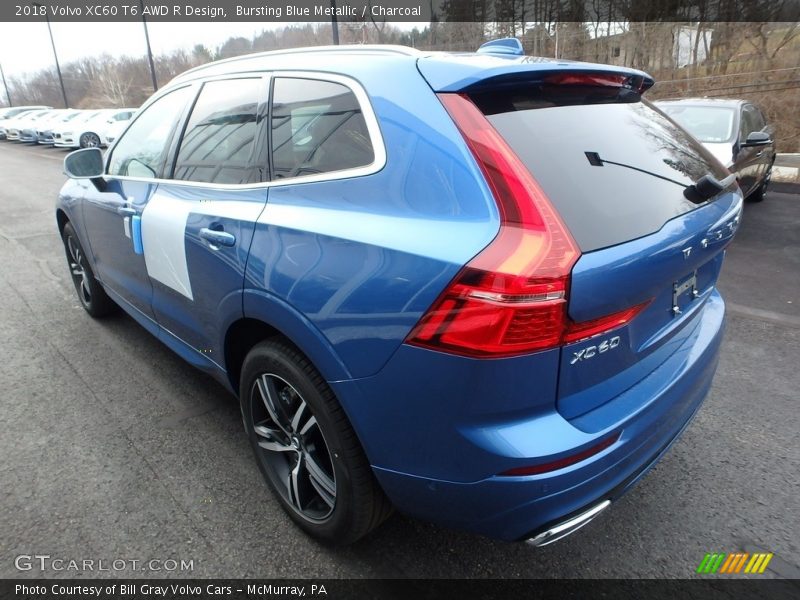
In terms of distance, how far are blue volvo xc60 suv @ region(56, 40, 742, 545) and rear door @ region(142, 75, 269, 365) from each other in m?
0.02

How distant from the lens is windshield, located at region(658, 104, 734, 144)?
253 inches

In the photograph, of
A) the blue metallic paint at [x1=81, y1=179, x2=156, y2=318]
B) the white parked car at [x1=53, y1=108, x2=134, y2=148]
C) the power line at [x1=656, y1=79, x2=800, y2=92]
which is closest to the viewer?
the blue metallic paint at [x1=81, y1=179, x2=156, y2=318]

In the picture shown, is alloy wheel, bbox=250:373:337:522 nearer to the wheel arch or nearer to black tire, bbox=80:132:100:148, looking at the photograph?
the wheel arch

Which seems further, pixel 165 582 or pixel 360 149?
pixel 165 582

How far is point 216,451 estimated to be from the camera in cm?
265

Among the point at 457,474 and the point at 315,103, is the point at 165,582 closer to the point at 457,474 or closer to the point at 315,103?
the point at 457,474

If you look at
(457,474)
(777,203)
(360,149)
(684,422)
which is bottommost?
(777,203)

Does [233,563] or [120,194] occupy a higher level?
[120,194]

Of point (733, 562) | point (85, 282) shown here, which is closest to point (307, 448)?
point (733, 562)

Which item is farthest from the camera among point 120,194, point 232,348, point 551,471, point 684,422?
→ point 120,194

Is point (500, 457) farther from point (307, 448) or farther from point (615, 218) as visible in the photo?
point (307, 448)

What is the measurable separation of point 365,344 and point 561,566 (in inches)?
47.3

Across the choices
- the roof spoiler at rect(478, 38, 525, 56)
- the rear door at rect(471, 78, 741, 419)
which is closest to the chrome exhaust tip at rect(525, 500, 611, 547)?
the rear door at rect(471, 78, 741, 419)

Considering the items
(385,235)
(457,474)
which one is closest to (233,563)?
(457,474)
